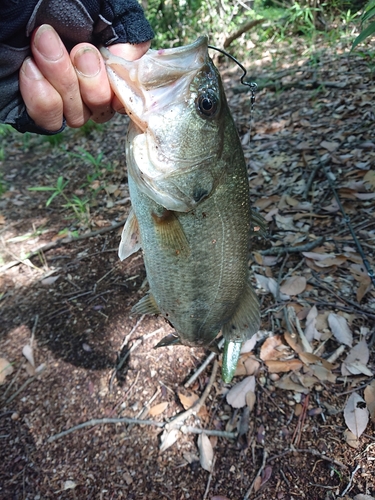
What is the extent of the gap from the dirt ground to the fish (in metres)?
0.83

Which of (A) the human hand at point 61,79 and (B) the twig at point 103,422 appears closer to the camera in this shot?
(A) the human hand at point 61,79

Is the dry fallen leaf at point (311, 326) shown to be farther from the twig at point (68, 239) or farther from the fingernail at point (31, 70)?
the fingernail at point (31, 70)

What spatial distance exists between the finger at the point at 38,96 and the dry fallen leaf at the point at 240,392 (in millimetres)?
1818

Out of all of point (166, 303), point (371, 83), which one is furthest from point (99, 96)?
point (371, 83)

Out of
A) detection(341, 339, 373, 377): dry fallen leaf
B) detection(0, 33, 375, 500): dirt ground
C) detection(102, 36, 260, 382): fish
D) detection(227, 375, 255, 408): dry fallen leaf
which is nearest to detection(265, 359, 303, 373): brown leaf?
detection(0, 33, 375, 500): dirt ground

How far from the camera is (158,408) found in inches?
90.7

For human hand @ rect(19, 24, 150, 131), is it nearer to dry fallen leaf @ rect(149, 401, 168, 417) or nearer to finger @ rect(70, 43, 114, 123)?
finger @ rect(70, 43, 114, 123)

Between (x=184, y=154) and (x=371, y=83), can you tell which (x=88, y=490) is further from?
(x=371, y=83)

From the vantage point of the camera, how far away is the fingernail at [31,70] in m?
1.21

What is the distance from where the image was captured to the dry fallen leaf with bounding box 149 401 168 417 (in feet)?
7.51

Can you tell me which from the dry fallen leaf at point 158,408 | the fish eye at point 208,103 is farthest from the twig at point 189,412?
the fish eye at point 208,103

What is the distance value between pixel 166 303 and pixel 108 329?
1252mm

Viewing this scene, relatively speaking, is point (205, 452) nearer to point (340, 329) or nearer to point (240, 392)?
point (240, 392)

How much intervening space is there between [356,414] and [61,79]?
7.15 ft
